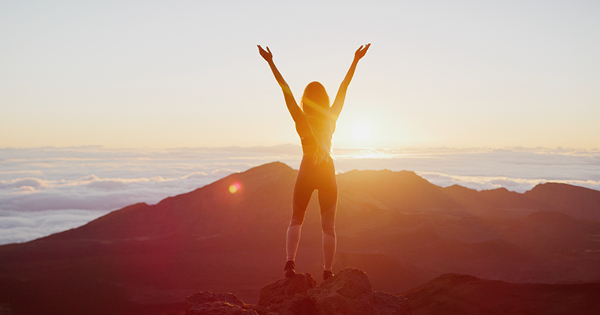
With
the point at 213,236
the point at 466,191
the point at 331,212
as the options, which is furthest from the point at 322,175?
the point at 466,191

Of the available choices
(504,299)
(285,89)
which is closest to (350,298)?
(285,89)

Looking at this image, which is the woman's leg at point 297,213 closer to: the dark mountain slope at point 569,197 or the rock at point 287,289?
the rock at point 287,289

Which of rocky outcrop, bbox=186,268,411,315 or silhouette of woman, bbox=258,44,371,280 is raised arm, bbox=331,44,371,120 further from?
rocky outcrop, bbox=186,268,411,315

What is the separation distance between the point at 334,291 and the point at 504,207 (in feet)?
277

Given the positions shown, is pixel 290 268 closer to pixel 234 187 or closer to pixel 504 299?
pixel 504 299

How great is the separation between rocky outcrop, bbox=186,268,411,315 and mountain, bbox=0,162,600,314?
18.0m

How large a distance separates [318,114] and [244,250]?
36.3 metres

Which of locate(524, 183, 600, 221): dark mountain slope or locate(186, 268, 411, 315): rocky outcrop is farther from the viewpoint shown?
locate(524, 183, 600, 221): dark mountain slope

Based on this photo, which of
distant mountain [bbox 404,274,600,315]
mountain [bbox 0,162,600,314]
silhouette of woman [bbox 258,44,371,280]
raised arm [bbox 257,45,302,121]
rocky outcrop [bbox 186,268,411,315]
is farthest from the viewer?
mountain [bbox 0,162,600,314]

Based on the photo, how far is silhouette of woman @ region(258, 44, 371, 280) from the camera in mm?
4512

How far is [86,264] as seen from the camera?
3522 centimetres

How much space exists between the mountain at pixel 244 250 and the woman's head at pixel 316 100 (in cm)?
2000

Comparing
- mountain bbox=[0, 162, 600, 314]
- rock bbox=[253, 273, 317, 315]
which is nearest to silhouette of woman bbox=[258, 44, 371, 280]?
rock bbox=[253, 273, 317, 315]

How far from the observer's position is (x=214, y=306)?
16.0ft
